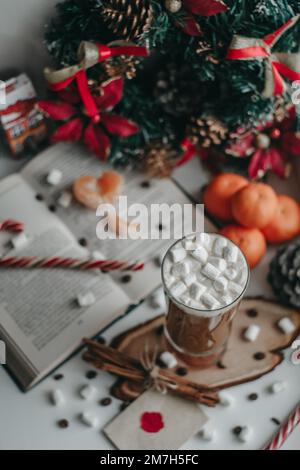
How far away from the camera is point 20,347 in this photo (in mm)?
1160

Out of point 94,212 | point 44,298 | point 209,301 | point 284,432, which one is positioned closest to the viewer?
point 209,301

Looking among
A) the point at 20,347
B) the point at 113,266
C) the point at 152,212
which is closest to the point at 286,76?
the point at 152,212

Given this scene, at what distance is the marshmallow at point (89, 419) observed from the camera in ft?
3.71

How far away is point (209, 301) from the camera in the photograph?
3.28ft

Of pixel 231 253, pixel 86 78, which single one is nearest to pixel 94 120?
pixel 86 78

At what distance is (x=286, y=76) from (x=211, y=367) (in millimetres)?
623

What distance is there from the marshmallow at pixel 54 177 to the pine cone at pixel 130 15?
0.42 metres

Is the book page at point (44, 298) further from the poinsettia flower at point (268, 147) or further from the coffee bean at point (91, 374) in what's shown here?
the poinsettia flower at point (268, 147)

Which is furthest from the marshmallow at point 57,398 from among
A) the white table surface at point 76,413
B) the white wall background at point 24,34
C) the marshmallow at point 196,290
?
the white wall background at point 24,34

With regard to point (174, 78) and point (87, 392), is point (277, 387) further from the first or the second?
point (174, 78)

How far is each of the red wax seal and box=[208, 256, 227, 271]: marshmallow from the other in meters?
0.35

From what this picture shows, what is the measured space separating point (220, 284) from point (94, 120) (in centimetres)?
52

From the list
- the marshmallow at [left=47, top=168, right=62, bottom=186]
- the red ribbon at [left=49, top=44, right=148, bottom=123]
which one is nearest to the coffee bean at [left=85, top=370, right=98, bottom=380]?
the marshmallow at [left=47, top=168, right=62, bottom=186]

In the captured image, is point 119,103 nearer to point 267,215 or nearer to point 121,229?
point 121,229
